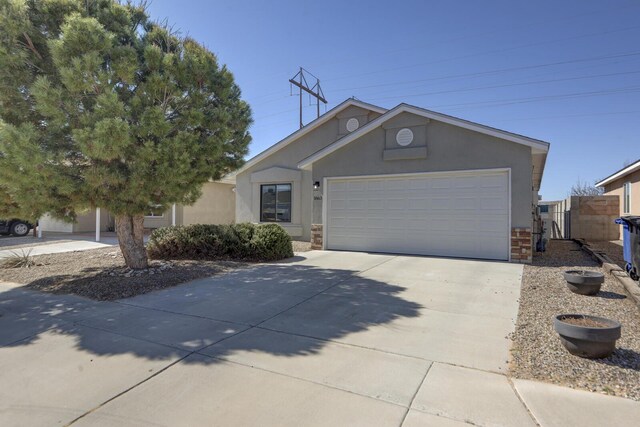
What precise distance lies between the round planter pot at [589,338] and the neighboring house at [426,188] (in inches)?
251

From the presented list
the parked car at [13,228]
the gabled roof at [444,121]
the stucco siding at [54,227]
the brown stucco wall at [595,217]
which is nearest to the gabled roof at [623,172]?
the brown stucco wall at [595,217]

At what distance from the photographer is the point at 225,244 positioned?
35.0 ft

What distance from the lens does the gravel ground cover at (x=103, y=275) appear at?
7020 mm

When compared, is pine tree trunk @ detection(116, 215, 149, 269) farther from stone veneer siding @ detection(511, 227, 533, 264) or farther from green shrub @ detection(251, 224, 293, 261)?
stone veneer siding @ detection(511, 227, 533, 264)

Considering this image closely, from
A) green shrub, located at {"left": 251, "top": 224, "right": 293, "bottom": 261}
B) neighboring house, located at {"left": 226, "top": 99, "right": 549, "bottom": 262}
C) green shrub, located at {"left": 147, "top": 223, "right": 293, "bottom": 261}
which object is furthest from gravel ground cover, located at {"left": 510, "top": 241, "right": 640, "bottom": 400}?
green shrub, located at {"left": 147, "top": 223, "right": 293, "bottom": 261}

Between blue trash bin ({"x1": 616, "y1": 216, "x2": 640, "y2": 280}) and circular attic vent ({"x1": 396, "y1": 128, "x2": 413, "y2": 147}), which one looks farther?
circular attic vent ({"x1": 396, "y1": 128, "x2": 413, "y2": 147})

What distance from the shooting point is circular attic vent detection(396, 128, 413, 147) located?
36.6ft

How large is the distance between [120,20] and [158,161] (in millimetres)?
2900

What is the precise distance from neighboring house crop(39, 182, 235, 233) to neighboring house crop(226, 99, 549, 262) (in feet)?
32.4

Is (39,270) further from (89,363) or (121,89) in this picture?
(89,363)

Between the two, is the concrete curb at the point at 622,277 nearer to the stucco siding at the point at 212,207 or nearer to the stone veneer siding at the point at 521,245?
the stone veneer siding at the point at 521,245

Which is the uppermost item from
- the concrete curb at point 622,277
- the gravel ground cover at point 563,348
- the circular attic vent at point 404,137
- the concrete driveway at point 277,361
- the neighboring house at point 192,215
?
the circular attic vent at point 404,137

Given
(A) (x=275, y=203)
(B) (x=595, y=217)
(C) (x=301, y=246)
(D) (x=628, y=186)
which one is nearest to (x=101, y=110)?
(C) (x=301, y=246)

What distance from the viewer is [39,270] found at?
9.04 metres
